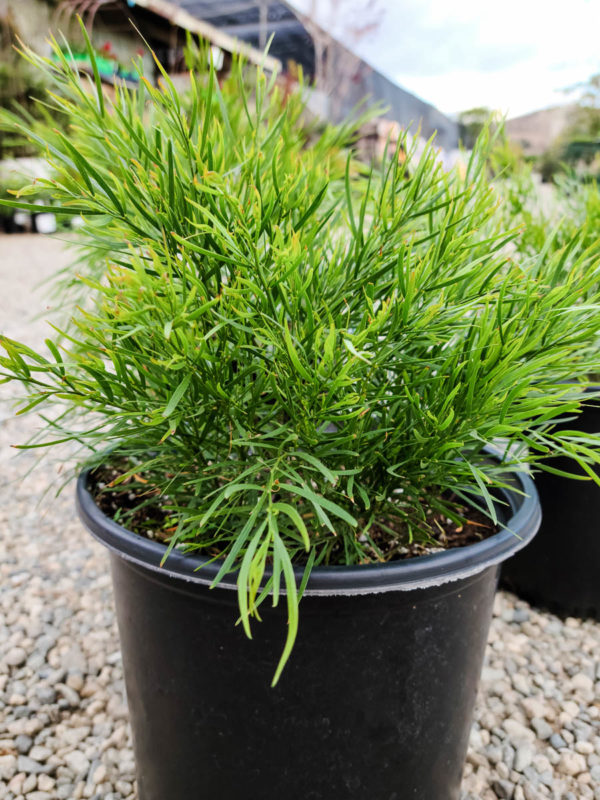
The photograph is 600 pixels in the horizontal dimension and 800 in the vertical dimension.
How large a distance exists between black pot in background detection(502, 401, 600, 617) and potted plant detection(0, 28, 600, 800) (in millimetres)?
517

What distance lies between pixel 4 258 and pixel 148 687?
5530 mm

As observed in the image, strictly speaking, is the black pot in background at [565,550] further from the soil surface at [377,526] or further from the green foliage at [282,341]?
the green foliage at [282,341]

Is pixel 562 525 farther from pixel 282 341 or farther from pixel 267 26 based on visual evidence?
pixel 267 26

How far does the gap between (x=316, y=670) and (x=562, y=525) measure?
790 mm

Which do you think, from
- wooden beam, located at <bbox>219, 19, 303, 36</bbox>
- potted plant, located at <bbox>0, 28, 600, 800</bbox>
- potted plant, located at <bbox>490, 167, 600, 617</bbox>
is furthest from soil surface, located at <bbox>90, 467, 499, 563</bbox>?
wooden beam, located at <bbox>219, 19, 303, 36</bbox>

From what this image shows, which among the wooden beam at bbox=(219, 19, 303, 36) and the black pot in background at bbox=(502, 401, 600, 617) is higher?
the wooden beam at bbox=(219, 19, 303, 36)

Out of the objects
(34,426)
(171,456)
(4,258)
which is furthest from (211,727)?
(4,258)

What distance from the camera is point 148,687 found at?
74 cm

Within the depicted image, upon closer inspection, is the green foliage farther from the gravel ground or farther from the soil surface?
the gravel ground

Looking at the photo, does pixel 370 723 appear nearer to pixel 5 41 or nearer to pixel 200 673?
pixel 200 673

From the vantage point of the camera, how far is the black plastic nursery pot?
618 millimetres

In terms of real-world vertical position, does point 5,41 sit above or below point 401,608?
above

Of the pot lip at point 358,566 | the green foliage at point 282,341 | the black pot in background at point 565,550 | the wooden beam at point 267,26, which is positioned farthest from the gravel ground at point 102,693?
the wooden beam at point 267,26

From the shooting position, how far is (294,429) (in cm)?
56
